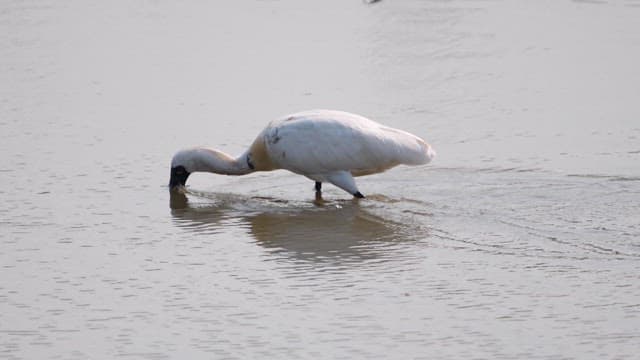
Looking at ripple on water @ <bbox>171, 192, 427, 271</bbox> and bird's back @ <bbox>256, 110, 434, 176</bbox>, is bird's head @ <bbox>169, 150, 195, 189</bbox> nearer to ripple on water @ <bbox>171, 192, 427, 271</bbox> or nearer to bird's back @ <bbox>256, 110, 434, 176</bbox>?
ripple on water @ <bbox>171, 192, 427, 271</bbox>

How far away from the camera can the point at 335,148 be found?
9812 millimetres

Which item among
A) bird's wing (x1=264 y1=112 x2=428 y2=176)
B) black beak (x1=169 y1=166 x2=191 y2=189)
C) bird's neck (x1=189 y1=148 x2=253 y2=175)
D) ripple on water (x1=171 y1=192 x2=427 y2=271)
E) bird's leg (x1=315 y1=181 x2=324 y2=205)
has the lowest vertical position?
ripple on water (x1=171 y1=192 x2=427 y2=271)

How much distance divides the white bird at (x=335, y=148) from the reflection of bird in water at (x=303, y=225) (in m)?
0.25

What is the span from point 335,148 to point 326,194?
18.5 inches

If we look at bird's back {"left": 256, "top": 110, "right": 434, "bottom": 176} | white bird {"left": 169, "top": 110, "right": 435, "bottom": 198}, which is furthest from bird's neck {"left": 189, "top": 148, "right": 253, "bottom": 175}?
bird's back {"left": 256, "top": 110, "right": 434, "bottom": 176}

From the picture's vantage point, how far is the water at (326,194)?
693cm

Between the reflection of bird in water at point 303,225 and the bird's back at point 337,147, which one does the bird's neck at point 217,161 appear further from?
the bird's back at point 337,147

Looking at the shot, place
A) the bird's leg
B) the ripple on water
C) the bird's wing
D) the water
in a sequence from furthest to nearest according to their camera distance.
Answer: the bird's leg, the bird's wing, the ripple on water, the water

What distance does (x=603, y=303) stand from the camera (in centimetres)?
716

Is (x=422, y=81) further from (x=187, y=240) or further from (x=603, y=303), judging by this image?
(x=603, y=303)

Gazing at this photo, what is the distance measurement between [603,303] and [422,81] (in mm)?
5965

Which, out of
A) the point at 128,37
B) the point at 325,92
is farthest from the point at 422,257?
the point at 128,37

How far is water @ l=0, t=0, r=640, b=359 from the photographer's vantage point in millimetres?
6930

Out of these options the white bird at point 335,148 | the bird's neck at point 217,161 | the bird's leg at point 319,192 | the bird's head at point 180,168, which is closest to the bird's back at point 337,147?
the white bird at point 335,148
